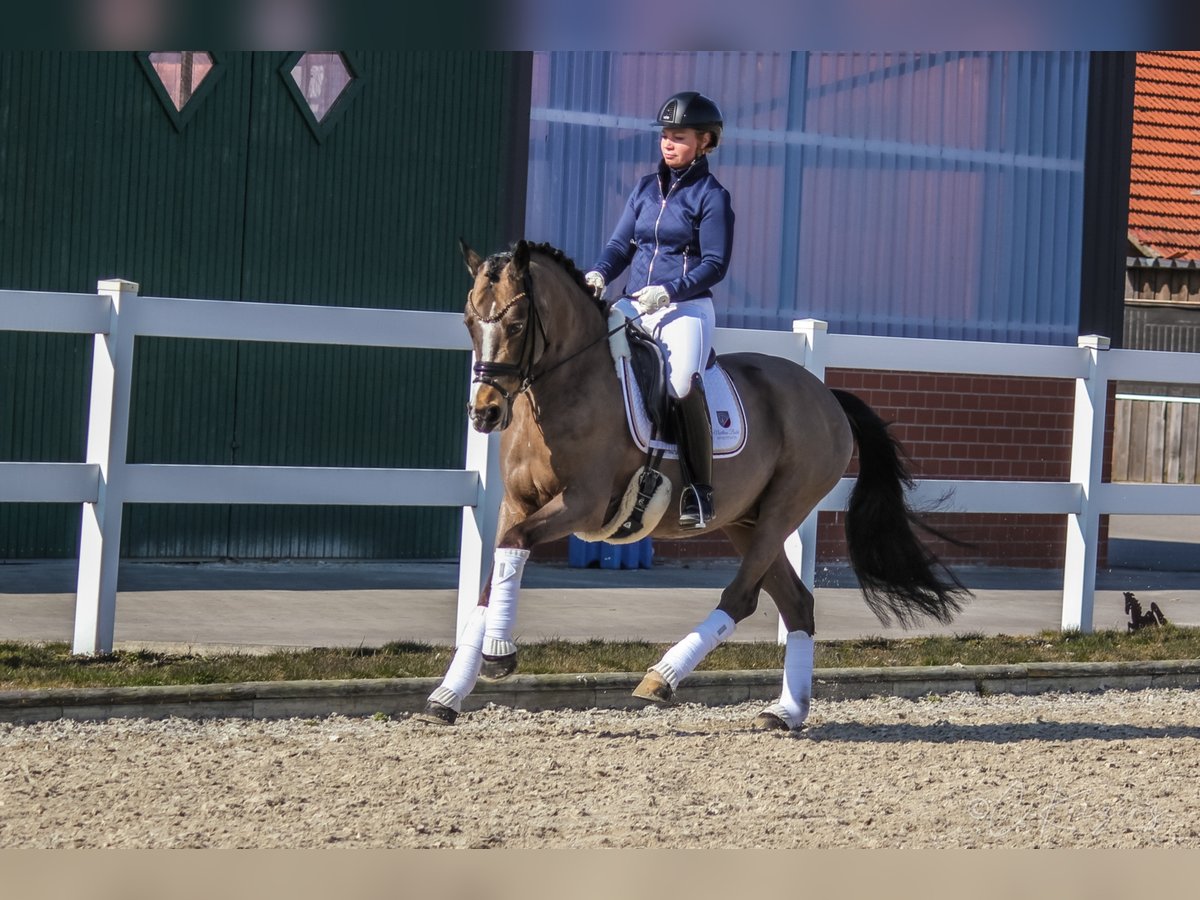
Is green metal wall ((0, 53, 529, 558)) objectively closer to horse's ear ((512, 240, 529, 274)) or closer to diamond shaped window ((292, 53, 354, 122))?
diamond shaped window ((292, 53, 354, 122))

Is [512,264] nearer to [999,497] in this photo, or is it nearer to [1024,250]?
[999,497]

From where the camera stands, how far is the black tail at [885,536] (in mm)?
7727

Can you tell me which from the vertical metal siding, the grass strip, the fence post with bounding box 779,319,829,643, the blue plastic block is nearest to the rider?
the grass strip

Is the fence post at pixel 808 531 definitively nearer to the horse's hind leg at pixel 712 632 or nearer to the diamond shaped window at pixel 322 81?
the horse's hind leg at pixel 712 632

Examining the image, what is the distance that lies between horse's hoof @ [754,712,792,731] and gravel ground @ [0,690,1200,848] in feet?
0.26

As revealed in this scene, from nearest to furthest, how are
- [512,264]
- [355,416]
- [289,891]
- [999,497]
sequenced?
[289,891]
[512,264]
[999,497]
[355,416]

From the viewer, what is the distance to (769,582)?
23.9ft

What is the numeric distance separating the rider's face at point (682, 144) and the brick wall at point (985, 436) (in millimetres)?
7922

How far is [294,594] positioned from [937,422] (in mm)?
6960

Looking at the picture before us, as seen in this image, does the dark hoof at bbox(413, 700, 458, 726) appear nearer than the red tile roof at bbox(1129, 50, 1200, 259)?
Yes

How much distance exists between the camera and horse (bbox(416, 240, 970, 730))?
5.95 metres

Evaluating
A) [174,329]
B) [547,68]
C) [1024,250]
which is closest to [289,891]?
[174,329]

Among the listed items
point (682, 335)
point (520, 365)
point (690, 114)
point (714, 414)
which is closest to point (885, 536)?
point (714, 414)

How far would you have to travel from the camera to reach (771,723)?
691 cm
